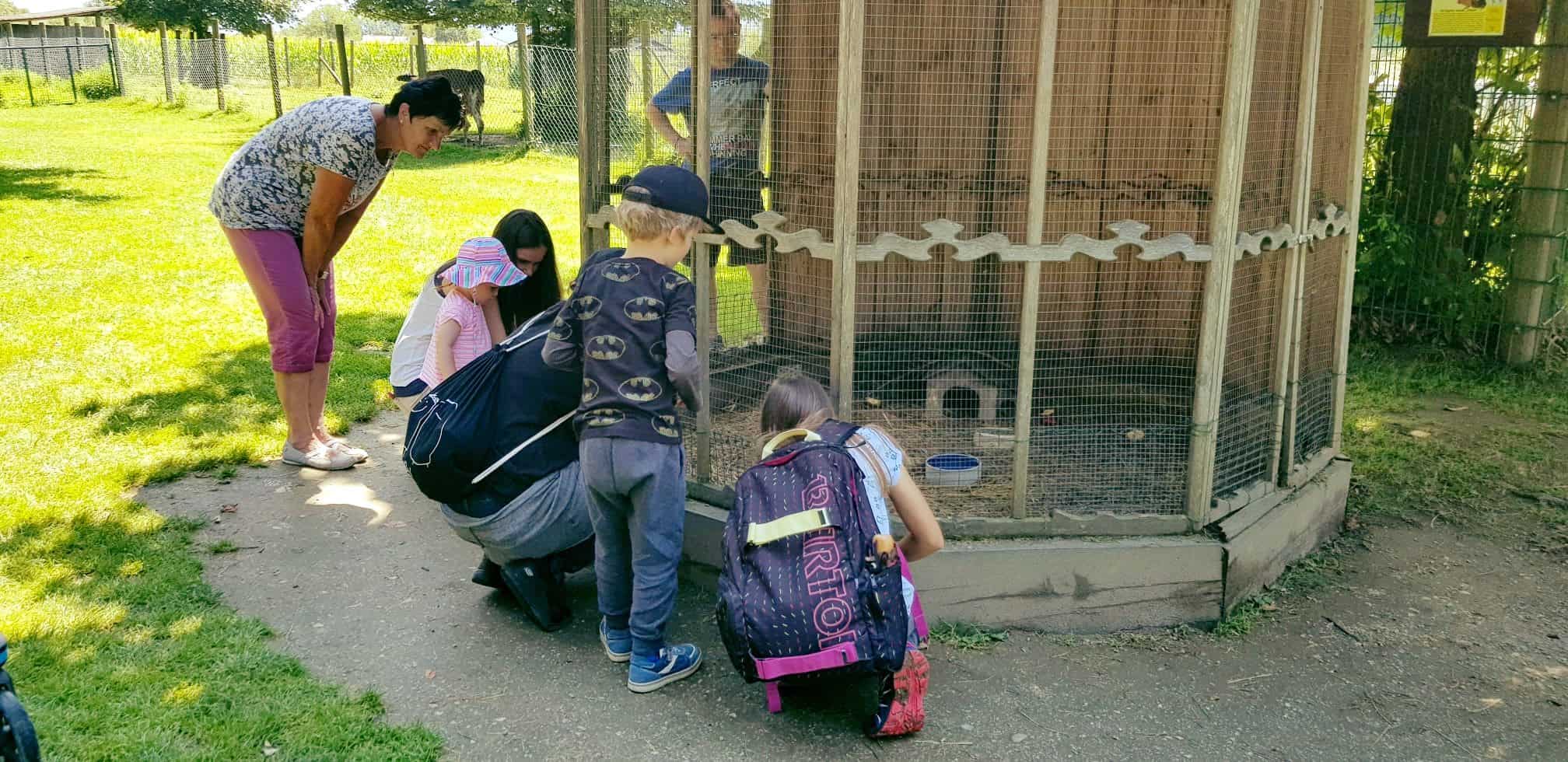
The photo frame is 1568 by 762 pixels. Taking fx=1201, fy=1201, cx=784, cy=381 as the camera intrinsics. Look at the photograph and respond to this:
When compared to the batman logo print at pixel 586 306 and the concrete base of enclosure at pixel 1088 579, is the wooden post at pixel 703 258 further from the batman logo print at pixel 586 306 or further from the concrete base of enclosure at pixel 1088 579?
the batman logo print at pixel 586 306

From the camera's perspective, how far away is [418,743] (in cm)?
324

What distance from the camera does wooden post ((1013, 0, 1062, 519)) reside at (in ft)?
12.2

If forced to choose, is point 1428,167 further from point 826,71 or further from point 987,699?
point 987,699

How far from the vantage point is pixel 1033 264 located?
3861 mm

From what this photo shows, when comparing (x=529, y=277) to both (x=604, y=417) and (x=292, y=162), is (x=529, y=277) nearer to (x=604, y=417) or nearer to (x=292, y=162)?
(x=292, y=162)

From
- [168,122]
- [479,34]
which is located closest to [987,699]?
[168,122]

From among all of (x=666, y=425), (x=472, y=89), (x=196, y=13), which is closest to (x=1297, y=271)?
(x=666, y=425)

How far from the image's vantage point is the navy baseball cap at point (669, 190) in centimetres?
339

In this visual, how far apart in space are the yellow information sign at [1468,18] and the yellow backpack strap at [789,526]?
240 inches

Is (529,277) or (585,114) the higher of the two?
(585,114)

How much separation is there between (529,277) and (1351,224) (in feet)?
10.5

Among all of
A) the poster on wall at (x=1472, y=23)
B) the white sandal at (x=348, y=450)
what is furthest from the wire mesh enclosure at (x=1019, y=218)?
the poster on wall at (x=1472, y=23)

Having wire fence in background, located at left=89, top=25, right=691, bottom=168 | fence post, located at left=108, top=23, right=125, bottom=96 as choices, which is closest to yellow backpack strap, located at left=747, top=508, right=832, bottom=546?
wire fence in background, located at left=89, top=25, right=691, bottom=168

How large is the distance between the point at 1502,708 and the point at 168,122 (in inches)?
950
